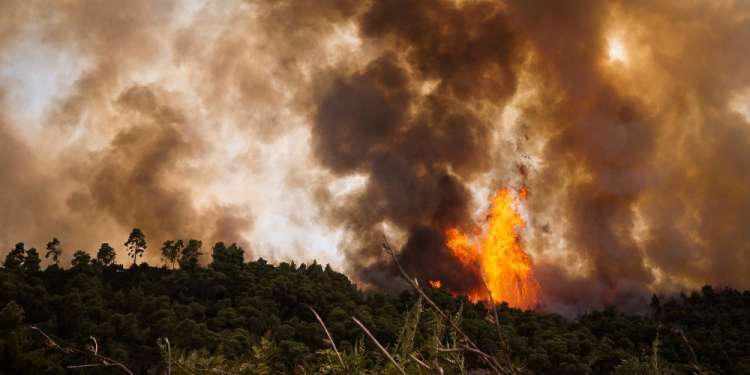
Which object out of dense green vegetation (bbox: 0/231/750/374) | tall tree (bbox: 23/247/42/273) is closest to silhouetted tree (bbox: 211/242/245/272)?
dense green vegetation (bbox: 0/231/750/374)

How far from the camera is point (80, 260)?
481 feet

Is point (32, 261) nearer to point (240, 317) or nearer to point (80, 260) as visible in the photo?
point (80, 260)

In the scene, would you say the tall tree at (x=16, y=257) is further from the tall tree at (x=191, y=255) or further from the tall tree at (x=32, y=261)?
the tall tree at (x=191, y=255)

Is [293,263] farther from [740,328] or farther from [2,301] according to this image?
[740,328]

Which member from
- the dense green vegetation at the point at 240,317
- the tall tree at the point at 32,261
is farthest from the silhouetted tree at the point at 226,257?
the tall tree at the point at 32,261

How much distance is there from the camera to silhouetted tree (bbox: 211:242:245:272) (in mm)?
159125

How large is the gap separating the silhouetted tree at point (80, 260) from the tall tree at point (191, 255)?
2416cm

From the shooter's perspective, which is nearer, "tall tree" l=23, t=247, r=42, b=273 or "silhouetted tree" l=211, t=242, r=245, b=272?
"tall tree" l=23, t=247, r=42, b=273

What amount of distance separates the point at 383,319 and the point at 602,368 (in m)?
46.0

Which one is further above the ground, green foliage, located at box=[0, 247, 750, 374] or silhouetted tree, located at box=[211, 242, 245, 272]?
silhouetted tree, located at box=[211, 242, 245, 272]

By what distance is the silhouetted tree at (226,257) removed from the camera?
522 ft

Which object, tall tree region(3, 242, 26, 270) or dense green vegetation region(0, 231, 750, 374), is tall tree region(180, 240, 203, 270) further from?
tall tree region(3, 242, 26, 270)

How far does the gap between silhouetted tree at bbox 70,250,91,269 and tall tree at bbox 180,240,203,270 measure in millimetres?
24156

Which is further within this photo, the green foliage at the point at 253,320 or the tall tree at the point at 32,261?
the tall tree at the point at 32,261
